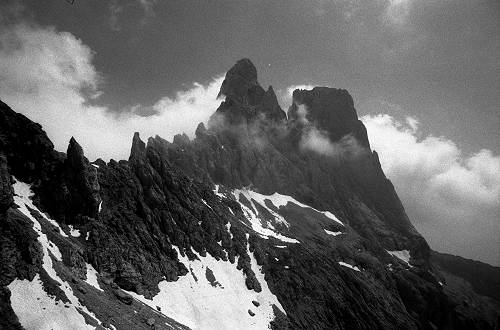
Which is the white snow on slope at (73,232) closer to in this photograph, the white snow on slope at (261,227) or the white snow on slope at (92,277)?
the white snow on slope at (92,277)

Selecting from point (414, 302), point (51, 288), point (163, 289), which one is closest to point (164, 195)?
point (163, 289)

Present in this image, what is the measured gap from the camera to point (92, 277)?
6044 cm

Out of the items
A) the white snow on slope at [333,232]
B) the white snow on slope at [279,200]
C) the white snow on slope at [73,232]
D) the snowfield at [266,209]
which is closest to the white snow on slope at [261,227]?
the snowfield at [266,209]

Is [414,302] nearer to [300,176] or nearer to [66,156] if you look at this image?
[300,176]

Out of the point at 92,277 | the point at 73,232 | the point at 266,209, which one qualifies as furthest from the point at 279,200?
the point at 92,277

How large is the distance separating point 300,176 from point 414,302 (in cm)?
8390

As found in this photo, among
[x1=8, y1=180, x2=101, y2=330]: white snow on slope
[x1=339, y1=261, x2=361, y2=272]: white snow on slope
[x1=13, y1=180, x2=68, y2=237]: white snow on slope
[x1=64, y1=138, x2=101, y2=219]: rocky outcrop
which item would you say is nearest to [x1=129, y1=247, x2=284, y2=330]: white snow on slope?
[x1=8, y1=180, x2=101, y2=330]: white snow on slope

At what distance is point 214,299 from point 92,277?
27.4 meters

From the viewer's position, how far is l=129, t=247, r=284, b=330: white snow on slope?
68.7 metres

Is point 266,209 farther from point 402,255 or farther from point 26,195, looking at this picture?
point 26,195

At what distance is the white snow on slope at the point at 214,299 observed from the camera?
225 ft

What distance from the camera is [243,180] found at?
16962 centimetres

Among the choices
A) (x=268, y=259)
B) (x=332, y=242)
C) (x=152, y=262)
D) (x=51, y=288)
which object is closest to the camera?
(x=51, y=288)

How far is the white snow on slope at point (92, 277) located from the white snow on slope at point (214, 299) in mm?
7686
